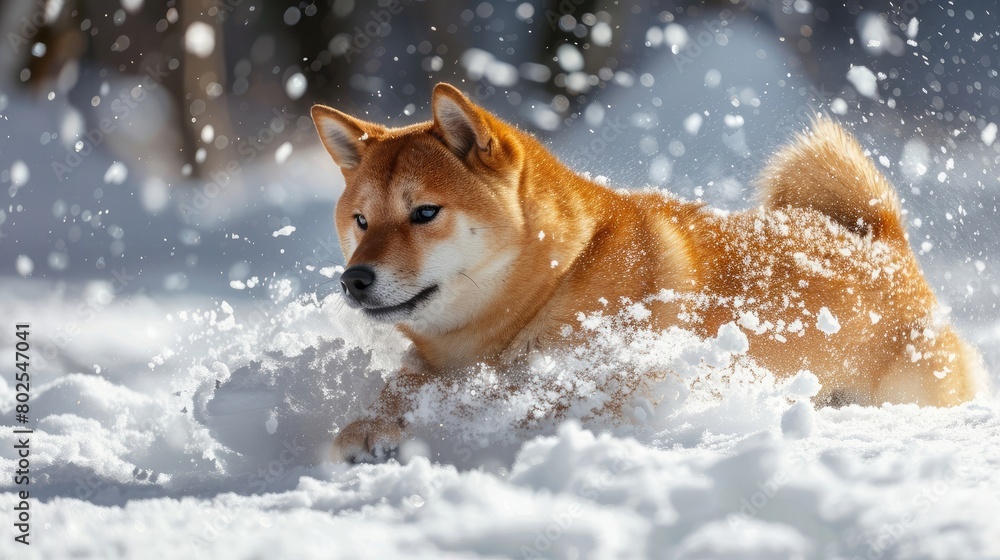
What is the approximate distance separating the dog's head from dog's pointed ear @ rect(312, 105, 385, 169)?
0.13 metres

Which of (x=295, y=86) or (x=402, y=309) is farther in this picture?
(x=295, y=86)

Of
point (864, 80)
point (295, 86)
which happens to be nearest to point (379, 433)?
point (295, 86)

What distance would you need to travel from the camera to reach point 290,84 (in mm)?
3314

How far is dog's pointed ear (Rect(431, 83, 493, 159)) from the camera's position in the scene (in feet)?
6.96

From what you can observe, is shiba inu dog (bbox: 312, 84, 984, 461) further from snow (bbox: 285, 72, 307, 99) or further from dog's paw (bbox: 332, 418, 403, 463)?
snow (bbox: 285, 72, 307, 99)

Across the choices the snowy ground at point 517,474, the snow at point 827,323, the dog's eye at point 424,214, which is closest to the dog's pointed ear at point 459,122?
the dog's eye at point 424,214

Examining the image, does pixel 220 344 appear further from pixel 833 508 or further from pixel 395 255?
pixel 833 508

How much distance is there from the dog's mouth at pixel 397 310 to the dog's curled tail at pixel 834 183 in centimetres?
159

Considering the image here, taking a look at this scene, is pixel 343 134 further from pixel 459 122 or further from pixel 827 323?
pixel 827 323

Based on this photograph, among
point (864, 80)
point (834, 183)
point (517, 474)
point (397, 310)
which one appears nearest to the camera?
point (517, 474)

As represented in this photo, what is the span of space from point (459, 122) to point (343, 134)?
474 millimetres

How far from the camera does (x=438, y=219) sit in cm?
211

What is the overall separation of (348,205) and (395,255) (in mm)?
404

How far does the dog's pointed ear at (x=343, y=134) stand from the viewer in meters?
2.39
